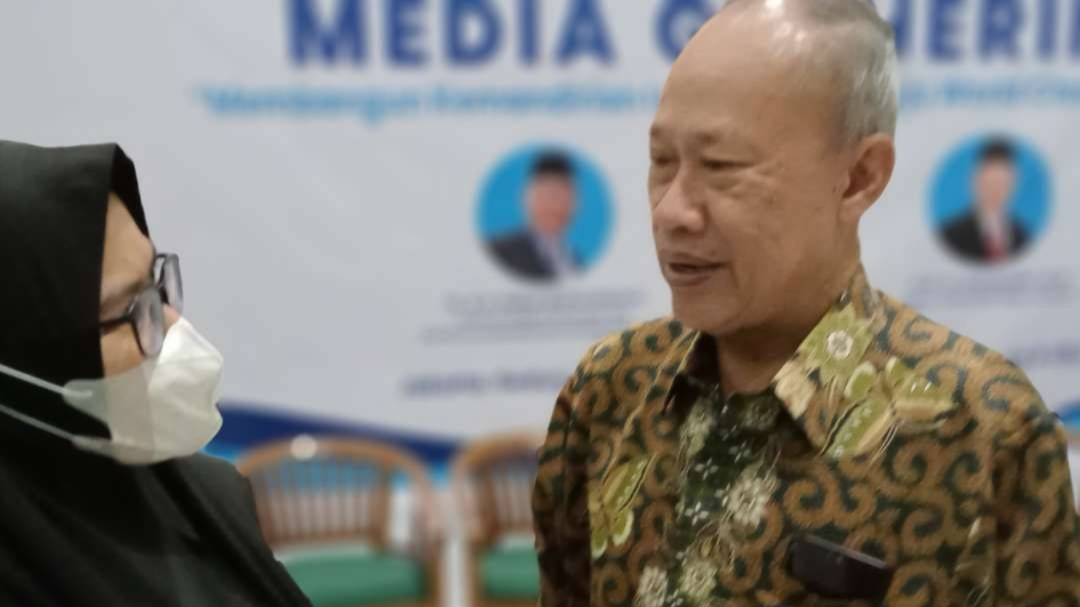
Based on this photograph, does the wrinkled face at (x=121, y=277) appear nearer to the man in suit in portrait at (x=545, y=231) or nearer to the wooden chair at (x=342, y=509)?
the wooden chair at (x=342, y=509)

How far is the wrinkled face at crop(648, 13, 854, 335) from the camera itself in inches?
34.6

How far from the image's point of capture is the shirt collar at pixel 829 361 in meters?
0.94

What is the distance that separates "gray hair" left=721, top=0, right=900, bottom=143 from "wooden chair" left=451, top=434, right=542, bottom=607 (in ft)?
6.63

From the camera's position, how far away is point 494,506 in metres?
2.88

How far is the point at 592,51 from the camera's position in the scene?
3.00 m

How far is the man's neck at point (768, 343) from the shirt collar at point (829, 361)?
0.01 metres

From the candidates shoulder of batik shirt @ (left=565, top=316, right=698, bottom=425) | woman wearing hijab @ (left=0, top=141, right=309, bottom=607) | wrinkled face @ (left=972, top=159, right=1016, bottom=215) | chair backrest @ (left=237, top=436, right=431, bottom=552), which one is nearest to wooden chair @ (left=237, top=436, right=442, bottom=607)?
chair backrest @ (left=237, top=436, right=431, bottom=552)

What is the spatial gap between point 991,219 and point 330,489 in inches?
85.9

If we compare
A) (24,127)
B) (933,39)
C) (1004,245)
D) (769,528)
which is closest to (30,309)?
(769,528)

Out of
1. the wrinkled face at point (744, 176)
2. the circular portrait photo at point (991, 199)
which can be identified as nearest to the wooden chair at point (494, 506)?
the circular portrait photo at point (991, 199)

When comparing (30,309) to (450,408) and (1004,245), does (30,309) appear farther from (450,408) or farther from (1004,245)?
(1004,245)

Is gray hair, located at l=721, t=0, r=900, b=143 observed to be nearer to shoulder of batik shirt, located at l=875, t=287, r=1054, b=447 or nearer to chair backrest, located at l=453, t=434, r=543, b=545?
shoulder of batik shirt, located at l=875, t=287, r=1054, b=447

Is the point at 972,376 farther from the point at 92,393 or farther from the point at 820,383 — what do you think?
the point at 92,393

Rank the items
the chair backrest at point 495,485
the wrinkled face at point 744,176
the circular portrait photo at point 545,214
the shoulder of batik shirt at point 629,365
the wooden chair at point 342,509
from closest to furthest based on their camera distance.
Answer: the wrinkled face at point 744,176 < the shoulder of batik shirt at point 629,365 < the wooden chair at point 342,509 < the chair backrest at point 495,485 < the circular portrait photo at point 545,214
